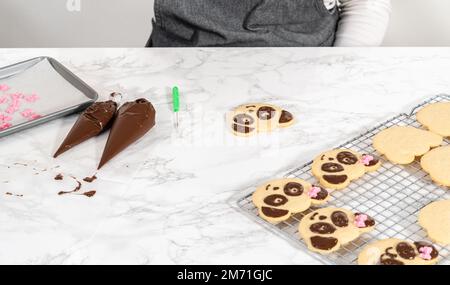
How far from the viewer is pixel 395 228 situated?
98cm

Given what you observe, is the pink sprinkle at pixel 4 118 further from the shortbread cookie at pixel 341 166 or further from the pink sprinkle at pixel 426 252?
the pink sprinkle at pixel 426 252

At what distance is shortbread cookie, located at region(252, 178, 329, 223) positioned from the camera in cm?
100

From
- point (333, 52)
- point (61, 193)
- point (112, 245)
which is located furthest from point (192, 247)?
point (333, 52)

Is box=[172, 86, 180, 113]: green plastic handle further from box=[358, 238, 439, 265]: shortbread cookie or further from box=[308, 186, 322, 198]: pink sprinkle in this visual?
box=[358, 238, 439, 265]: shortbread cookie

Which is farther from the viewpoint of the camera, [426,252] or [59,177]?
[59,177]

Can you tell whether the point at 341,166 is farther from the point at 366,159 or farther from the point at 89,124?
the point at 89,124

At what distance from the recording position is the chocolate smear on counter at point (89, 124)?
1.18 m

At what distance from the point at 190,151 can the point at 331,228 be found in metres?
0.31

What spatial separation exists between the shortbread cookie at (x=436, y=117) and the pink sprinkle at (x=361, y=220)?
0.28 meters

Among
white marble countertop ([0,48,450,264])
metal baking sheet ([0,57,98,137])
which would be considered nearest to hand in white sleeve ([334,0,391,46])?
white marble countertop ([0,48,450,264])

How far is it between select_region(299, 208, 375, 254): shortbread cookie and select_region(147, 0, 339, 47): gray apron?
0.67 metres

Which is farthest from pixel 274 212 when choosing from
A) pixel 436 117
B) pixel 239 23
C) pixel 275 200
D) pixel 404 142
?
pixel 239 23

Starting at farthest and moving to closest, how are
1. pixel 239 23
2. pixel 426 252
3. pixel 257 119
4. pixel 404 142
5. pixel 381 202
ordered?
pixel 239 23
pixel 257 119
pixel 404 142
pixel 381 202
pixel 426 252

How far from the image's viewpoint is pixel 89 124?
120 centimetres
